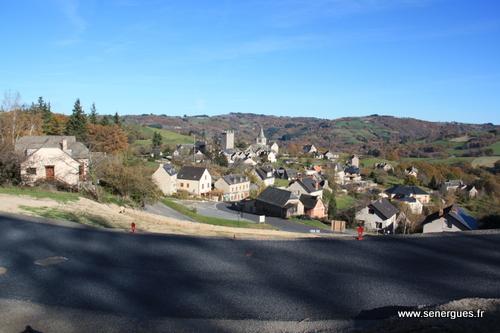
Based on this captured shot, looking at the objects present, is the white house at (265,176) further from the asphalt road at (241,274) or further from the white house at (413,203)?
the asphalt road at (241,274)

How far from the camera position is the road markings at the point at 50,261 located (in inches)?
322

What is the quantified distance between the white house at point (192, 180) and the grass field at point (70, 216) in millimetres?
37875

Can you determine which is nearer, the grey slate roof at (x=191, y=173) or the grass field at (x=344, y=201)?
the grey slate roof at (x=191, y=173)

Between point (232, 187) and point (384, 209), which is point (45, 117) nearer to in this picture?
point (232, 187)

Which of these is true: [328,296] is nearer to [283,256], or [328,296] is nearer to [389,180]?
[283,256]

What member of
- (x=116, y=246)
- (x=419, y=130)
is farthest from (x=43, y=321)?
(x=419, y=130)

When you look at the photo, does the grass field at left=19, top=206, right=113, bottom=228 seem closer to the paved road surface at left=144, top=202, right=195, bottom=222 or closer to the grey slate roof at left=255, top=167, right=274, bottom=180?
the paved road surface at left=144, top=202, right=195, bottom=222

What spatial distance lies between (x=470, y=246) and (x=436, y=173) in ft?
273

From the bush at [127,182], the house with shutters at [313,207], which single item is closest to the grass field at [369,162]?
the house with shutters at [313,207]

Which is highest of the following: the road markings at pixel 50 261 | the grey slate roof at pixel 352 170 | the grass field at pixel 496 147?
the grass field at pixel 496 147

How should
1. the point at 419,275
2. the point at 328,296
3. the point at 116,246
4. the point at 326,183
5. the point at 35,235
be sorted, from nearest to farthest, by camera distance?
the point at 328,296
the point at 419,275
the point at 116,246
the point at 35,235
the point at 326,183

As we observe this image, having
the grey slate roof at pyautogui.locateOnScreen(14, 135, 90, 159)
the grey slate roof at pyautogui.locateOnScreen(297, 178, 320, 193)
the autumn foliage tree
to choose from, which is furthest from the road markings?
the grey slate roof at pyautogui.locateOnScreen(297, 178, 320, 193)

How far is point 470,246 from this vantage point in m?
9.73

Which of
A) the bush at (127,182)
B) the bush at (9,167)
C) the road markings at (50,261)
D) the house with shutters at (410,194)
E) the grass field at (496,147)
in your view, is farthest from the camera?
the grass field at (496,147)
